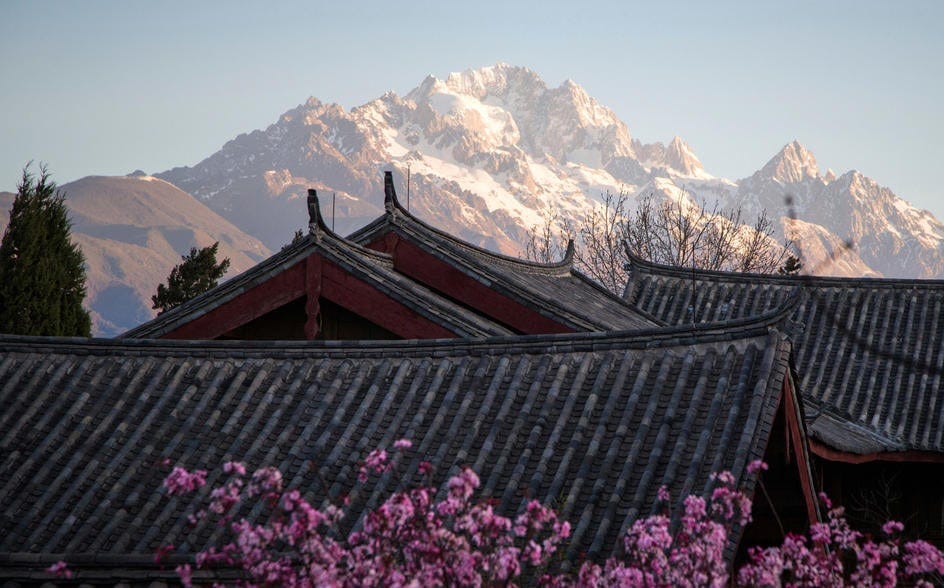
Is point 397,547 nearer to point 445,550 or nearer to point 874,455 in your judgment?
point 445,550

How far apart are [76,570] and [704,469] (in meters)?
4.64

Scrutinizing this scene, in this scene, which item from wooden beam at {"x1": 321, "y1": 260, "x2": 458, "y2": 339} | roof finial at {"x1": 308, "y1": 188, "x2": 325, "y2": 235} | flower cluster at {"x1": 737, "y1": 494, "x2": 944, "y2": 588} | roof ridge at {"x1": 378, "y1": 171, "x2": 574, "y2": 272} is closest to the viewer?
flower cluster at {"x1": 737, "y1": 494, "x2": 944, "y2": 588}

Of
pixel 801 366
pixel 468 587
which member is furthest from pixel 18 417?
pixel 801 366

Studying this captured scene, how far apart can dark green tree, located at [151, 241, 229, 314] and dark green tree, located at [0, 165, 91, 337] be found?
4536 mm

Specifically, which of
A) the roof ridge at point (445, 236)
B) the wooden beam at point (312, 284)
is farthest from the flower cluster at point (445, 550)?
the roof ridge at point (445, 236)

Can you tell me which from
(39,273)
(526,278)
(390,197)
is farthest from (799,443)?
(39,273)

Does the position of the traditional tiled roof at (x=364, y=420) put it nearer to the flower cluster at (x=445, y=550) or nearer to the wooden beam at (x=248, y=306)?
the flower cluster at (x=445, y=550)

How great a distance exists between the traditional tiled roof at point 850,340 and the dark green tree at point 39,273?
1277 centimetres

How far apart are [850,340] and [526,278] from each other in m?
5.56

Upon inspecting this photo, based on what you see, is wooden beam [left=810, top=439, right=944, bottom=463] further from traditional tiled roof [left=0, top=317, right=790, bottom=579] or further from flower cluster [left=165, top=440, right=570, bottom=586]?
flower cluster [left=165, top=440, right=570, bottom=586]

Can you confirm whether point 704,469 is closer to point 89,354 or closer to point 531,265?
point 89,354

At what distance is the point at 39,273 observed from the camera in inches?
1053

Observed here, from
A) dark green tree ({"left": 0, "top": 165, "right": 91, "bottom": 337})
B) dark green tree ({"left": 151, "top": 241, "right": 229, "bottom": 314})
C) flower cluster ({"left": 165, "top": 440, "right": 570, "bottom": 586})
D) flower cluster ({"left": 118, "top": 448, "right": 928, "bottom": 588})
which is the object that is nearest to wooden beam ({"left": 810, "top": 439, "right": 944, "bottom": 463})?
flower cluster ({"left": 118, "top": 448, "right": 928, "bottom": 588})

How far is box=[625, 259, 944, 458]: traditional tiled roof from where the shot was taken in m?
18.1
